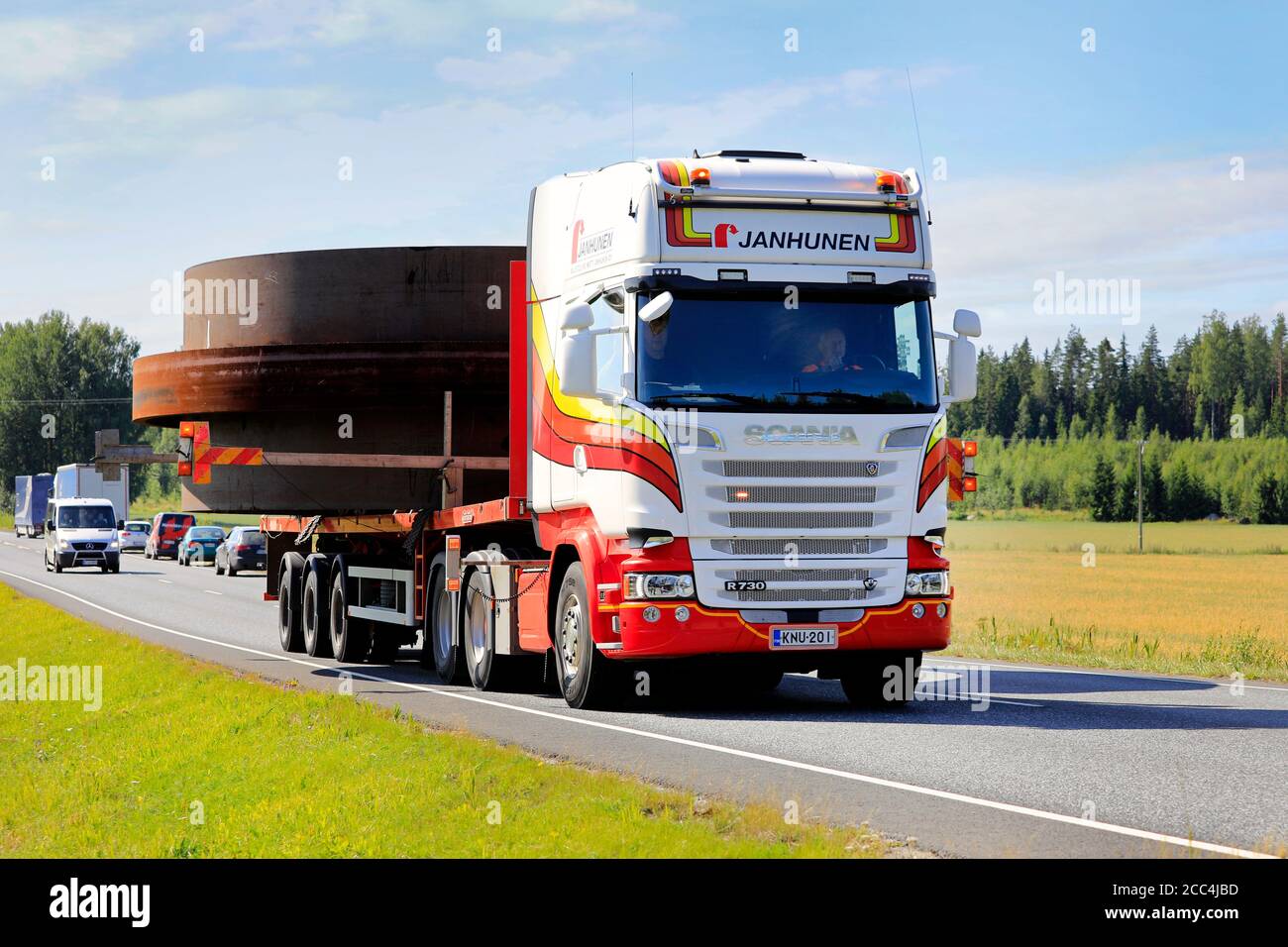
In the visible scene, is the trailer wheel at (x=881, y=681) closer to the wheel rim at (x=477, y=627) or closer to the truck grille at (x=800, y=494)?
the truck grille at (x=800, y=494)

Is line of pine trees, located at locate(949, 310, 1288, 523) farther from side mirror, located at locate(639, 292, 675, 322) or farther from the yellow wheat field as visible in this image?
side mirror, located at locate(639, 292, 675, 322)

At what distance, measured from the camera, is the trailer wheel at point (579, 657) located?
12750 mm

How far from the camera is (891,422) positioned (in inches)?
→ 476

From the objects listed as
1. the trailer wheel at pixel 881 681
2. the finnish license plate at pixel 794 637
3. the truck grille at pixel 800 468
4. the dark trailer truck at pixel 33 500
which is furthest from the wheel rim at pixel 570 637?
the dark trailer truck at pixel 33 500

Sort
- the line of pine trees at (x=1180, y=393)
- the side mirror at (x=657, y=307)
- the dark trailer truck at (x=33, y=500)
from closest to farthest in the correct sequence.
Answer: the side mirror at (x=657, y=307), the dark trailer truck at (x=33, y=500), the line of pine trees at (x=1180, y=393)

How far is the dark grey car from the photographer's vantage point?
154 ft

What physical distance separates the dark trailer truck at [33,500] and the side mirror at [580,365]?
77.6 m

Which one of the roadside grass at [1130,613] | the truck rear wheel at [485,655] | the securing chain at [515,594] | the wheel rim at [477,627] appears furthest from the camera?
the roadside grass at [1130,613]

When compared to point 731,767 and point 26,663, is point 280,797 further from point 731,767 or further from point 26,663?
point 26,663

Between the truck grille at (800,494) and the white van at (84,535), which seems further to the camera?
the white van at (84,535)

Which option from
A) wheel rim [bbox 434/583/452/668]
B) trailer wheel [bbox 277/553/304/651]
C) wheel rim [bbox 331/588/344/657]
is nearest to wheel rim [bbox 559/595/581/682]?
wheel rim [bbox 434/583/452/668]

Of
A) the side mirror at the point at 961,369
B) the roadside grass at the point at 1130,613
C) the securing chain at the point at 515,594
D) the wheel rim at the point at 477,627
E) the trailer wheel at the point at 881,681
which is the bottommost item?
the roadside grass at the point at 1130,613
